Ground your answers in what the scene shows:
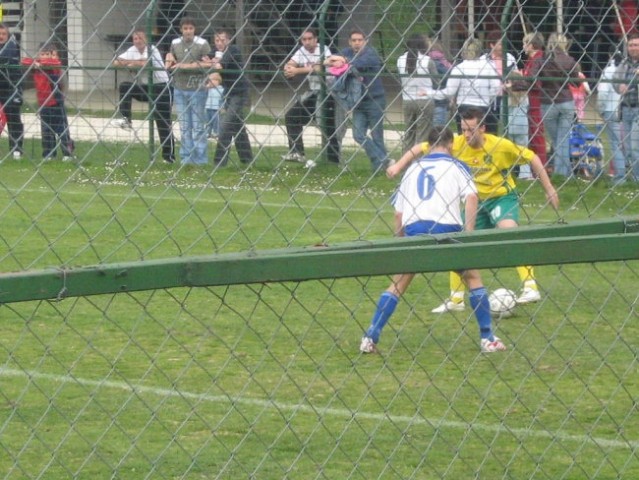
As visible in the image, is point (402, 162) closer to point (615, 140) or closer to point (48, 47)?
point (48, 47)

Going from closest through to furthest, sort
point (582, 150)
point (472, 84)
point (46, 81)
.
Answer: point (46, 81) < point (472, 84) < point (582, 150)

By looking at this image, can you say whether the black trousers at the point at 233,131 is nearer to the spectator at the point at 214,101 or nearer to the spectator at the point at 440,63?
the spectator at the point at 214,101

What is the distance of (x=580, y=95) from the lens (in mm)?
6988

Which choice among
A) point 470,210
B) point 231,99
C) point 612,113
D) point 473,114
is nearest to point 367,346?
point 470,210

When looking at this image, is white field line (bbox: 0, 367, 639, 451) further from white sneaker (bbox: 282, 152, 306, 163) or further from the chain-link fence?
white sneaker (bbox: 282, 152, 306, 163)

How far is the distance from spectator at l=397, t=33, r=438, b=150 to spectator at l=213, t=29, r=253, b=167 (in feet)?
1.94

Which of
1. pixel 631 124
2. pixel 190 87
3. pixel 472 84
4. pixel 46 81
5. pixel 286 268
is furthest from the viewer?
pixel 631 124

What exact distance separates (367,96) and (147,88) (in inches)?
30.9

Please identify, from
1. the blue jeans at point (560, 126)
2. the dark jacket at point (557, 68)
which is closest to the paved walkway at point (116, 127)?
the dark jacket at point (557, 68)

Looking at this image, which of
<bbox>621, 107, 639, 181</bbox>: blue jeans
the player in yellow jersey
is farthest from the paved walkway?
<bbox>621, 107, 639, 181</bbox>: blue jeans

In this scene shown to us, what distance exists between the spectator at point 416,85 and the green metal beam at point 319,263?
0.59 meters

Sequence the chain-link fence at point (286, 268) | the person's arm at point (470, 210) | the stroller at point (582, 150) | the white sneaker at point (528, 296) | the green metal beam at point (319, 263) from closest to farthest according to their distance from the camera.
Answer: the green metal beam at point (319, 263), the chain-link fence at point (286, 268), the stroller at point (582, 150), the person's arm at point (470, 210), the white sneaker at point (528, 296)

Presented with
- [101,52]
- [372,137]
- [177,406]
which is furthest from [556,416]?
[101,52]

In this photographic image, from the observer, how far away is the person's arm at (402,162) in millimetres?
5535
